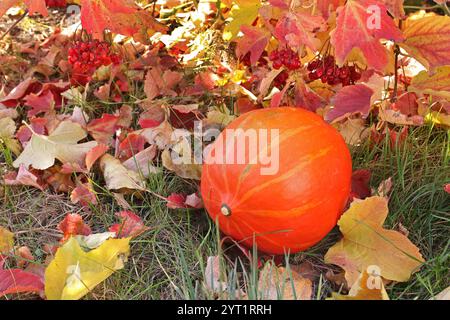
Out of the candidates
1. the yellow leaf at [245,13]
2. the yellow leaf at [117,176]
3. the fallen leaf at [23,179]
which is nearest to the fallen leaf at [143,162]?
the yellow leaf at [117,176]

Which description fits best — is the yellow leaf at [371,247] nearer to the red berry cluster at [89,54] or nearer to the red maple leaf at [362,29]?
the red maple leaf at [362,29]

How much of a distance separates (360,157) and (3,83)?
3.91ft

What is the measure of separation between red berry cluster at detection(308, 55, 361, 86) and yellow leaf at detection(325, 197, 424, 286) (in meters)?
0.40

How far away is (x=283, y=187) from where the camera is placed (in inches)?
56.6

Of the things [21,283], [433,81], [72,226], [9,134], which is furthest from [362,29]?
[9,134]

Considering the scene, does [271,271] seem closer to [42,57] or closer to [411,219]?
[411,219]

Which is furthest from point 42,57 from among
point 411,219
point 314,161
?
point 411,219

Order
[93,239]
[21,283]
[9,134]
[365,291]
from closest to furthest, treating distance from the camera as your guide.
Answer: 1. [365,291]
2. [21,283]
3. [93,239]
4. [9,134]

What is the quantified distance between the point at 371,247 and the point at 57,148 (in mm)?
866

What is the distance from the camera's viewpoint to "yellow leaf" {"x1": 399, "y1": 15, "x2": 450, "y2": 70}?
164 centimetres

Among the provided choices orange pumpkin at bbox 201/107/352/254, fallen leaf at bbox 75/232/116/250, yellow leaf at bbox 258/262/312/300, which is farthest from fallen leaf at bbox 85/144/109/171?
yellow leaf at bbox 258/262/312/300

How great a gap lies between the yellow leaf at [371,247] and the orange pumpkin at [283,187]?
0.16 feet

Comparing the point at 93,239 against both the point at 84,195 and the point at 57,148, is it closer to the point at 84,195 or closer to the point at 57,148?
the point at 84,195

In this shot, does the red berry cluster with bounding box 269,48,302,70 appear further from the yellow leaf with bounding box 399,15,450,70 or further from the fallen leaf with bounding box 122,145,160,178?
the fallen leaf with bounding box 122,145,160,178
